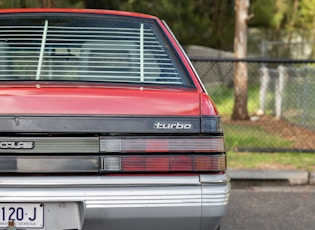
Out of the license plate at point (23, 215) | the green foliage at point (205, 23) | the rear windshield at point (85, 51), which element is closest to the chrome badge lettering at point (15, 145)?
the license plate at point (23, 215)

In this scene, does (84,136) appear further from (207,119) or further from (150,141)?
(207,119)

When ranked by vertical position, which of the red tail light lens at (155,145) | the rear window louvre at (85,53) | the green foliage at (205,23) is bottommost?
the red tail light lens at (155,145)

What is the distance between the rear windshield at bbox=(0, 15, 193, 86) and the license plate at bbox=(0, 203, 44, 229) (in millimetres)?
831

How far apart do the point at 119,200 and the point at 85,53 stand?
1.18 m

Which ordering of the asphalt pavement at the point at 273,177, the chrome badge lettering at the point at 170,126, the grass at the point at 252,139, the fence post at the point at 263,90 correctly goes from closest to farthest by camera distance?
the chrome badge lettering at the point at 170,126 → the asphalt pavement at the point at 273,177 → the grass at the point at 252,139 → the fence post at the point at 263,90

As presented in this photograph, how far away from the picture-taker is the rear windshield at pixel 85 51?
3236 millimetres

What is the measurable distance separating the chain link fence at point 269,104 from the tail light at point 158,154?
14.8 ft

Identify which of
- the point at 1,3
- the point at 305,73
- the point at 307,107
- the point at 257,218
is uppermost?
the point at 1,3

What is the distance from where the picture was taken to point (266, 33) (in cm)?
2580

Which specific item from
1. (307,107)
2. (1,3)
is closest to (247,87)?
(307,107)

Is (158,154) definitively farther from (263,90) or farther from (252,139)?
(263,90)

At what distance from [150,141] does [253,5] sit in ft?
66.2

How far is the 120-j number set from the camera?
106 inches

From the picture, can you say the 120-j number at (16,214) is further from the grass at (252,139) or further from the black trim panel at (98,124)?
the grass at (252,139)
